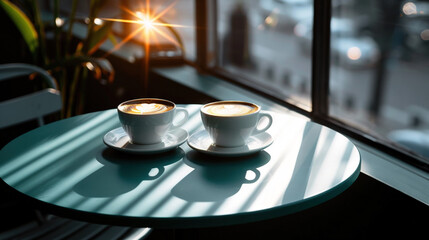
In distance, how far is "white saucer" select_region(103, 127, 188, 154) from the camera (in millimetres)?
898

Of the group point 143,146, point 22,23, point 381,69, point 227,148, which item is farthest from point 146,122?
point 381,69

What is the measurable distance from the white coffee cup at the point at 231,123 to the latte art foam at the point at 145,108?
92mm

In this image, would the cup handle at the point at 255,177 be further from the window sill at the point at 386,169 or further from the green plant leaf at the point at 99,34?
the green plant leaf at the point at 99,34

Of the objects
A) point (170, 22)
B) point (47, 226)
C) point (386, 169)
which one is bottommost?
point (47, 226)

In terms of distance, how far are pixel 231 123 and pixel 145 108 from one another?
0.21 metres

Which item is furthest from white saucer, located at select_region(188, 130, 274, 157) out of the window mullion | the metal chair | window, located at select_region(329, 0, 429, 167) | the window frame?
window, located at select_region(329, 0, 429, 167)

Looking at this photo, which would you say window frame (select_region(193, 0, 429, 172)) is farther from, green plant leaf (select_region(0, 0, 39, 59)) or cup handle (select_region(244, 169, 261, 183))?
green plant leaf (select_region(0, 0, 39, 59))

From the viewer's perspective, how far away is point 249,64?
33.0 metres

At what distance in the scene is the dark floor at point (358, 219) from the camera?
3.62 feet

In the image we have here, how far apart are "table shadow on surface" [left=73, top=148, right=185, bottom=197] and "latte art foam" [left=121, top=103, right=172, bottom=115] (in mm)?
89

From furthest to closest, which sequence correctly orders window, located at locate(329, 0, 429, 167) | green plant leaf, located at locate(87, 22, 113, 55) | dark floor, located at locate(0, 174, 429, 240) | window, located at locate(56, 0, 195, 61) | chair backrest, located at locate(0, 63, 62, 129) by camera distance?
window, located at locate(329, 0, 429, 167) → window, located at locate(56, 0, 195, 61) → green plant leaf, located at locate(87, 22, 113, 55) → chair backrest, located at locate(0, 63, 62, 129) → dark floor, located at locate(0, 174, 429, 240)

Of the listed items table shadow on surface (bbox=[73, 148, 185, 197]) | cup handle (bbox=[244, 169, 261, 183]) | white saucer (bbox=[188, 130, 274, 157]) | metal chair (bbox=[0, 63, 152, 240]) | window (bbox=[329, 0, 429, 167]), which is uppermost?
white saucer (bbox=[188, 130, 274, 157])

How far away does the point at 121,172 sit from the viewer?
2.73 feet

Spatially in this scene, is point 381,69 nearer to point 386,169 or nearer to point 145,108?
point 386,169
